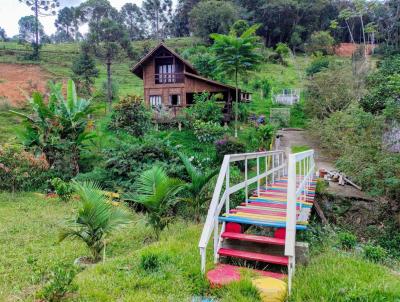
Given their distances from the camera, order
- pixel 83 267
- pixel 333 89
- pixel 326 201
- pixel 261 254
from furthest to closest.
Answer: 1. pixel 333 89
2. pixel 326 201
3. pixel 83 267
4. pixel 261 254

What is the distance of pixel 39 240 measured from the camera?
6.32 meters

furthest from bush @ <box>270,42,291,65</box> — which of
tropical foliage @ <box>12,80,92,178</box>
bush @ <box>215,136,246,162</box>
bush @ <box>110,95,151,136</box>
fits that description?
tropical foliage @ <box>12,80,92,178</box>

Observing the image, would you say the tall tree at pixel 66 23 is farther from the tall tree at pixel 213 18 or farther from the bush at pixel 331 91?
the bush at pixel 331 91

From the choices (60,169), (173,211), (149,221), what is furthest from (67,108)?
(149,221)

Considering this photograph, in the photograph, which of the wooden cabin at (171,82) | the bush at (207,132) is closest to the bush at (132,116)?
the bush at (207,132)

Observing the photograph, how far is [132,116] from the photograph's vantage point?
600 inches

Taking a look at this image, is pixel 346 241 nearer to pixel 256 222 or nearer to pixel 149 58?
pixel 256 222

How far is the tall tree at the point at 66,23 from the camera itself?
68.3m

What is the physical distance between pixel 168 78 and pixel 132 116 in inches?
306

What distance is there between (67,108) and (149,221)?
9.03 metres

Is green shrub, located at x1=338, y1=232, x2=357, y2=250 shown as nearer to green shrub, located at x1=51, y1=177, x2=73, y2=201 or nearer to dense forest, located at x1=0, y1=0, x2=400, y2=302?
dense forest, located at x1=0, y1=0, x2=400, y2=302

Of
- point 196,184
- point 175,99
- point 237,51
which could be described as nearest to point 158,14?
point 175,99

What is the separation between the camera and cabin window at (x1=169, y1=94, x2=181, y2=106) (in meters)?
22.1

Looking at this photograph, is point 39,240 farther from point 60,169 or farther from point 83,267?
point 60,169
